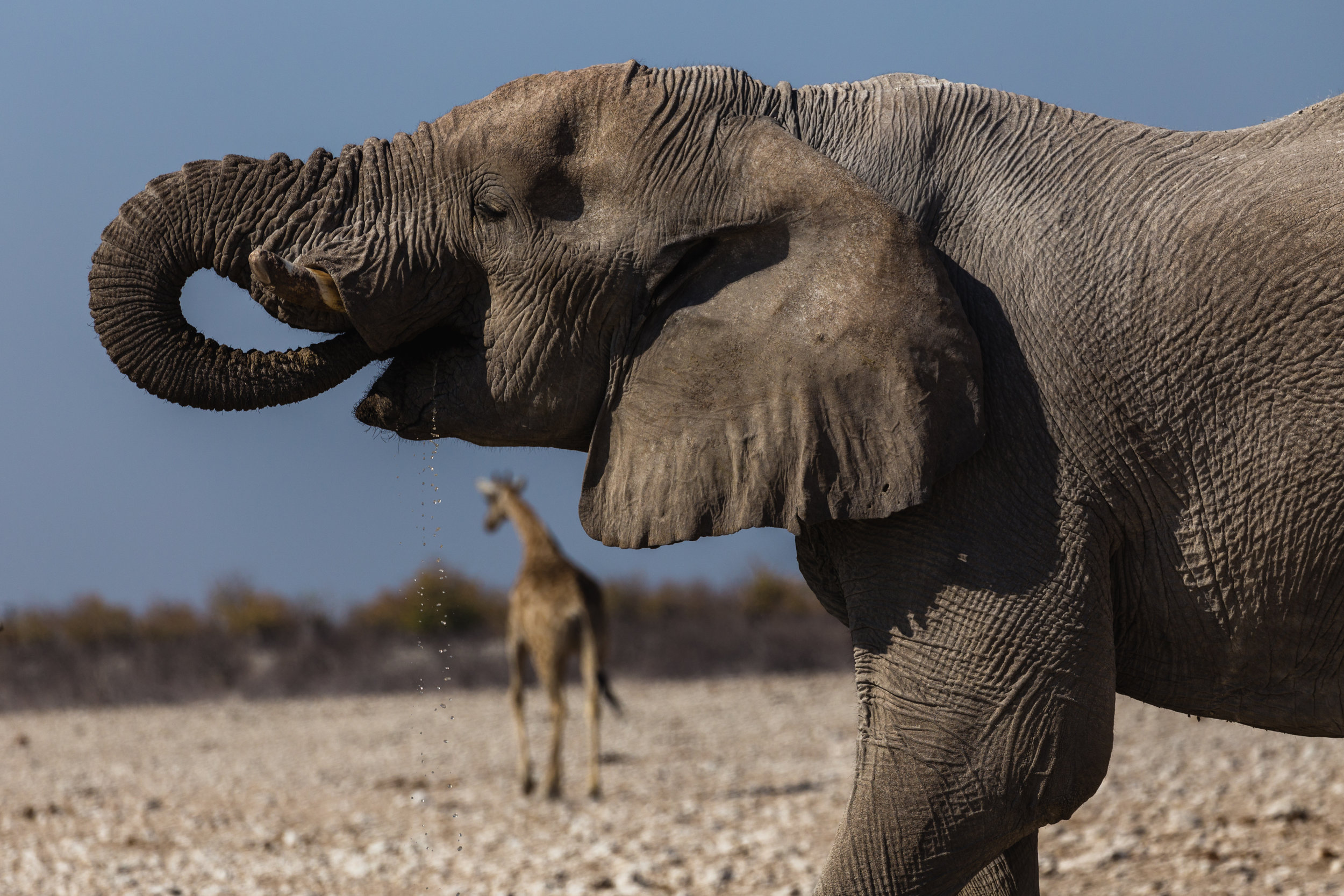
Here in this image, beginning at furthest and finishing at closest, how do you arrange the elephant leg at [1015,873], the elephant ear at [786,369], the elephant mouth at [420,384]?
1. the elephant leg at [1015,873]
2. the elephant mouth at [420,384]
3. the elephant ear at [786,369]

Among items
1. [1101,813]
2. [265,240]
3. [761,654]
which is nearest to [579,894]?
[1101,813]

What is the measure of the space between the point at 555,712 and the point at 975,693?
32.0 feet

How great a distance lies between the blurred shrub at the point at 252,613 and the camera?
30.1 meters

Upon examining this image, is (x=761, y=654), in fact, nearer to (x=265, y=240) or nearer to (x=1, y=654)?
(x=1, y=654)

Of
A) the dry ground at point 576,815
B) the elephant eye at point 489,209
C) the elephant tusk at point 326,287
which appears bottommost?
the dry ground at point 576,815

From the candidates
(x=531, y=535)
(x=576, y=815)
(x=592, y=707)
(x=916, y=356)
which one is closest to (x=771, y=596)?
(x=531, y=535)

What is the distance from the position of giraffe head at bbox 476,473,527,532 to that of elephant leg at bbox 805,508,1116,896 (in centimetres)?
1251

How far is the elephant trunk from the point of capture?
136 inches

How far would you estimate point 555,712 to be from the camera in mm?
12422

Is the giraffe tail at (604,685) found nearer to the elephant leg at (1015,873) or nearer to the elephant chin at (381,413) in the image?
the elephant leg at (1015,873)

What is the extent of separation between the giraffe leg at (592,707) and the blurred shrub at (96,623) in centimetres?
1949

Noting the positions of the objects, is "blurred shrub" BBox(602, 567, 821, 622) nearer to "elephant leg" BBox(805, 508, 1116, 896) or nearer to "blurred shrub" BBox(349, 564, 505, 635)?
"blurred shrub" BBox(349, 564, 505, 635)

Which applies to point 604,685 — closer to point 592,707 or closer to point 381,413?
point 592,707

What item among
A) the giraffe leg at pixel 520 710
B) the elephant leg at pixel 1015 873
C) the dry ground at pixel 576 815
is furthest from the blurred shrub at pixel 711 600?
the elephant leg at pixel 1015 873
